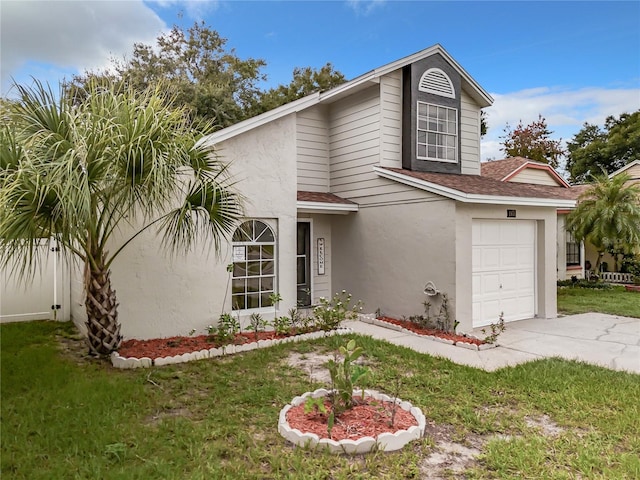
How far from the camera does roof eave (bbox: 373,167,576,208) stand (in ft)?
26.0

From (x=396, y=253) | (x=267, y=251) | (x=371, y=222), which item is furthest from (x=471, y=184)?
(x=267, y=251)

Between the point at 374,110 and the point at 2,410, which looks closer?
the point at 2,410

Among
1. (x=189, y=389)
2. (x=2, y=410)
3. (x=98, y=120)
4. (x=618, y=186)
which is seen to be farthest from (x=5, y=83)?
(x=618, y=186)

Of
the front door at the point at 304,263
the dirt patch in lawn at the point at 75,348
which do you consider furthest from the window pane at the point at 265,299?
the dirt patch in lawn at the point at 75,348

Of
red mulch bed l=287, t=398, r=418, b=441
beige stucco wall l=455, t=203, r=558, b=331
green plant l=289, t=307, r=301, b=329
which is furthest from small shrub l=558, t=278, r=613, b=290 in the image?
red mulch bed l=287, t=398, r=418, b=441

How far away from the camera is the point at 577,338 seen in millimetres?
7965

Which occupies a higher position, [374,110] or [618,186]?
[374,110]

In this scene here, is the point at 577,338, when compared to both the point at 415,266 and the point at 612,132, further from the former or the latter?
the point at 612,132

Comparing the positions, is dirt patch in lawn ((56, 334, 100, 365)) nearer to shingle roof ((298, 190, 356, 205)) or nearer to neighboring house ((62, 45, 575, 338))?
neighboring house ((62, 45, 575, 338))

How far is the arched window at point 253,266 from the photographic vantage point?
8586mm

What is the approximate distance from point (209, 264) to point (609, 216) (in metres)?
13.9

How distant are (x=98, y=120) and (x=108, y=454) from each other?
3.98 meters

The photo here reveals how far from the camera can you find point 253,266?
883cm

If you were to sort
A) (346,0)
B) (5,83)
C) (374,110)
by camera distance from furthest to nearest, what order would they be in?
(346,0) → (374,110) → (5,83)
